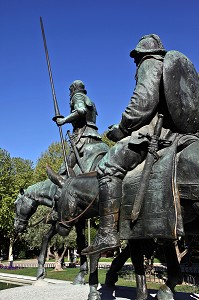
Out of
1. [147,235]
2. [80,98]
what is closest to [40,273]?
[80,98]

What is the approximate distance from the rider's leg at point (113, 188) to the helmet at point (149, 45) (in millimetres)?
1345

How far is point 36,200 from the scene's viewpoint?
10781 millimetres

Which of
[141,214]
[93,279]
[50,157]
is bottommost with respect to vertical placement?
[93,279]

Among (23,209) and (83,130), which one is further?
(23,209)

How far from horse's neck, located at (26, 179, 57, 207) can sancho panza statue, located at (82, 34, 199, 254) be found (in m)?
5.43

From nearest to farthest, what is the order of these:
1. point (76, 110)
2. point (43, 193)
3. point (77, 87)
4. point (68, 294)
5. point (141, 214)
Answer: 1. point (141, 214)
2. point (68, 294)
3. point (76, 110)
4. point (77, 87)
5. point (43, 193)

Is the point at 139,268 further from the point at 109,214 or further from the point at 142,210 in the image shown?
the point at 142,210

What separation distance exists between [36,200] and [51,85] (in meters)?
Answer: 3.77

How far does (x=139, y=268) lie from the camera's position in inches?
213

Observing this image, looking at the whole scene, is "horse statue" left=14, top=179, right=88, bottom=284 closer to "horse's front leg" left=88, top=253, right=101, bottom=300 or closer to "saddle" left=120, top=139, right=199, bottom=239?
"horse's front leg" left=88, top=253, right=101, bottom=300

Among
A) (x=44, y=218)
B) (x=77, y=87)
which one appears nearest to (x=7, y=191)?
(x=44, y=218)

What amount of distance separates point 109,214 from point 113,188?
35 centimetres

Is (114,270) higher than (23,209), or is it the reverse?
(23,209)

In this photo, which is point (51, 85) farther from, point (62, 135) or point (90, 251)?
point (90, 251)
